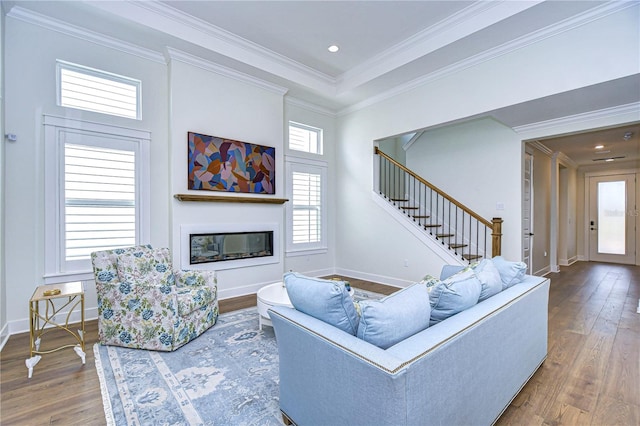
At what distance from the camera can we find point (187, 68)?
4.13 meters

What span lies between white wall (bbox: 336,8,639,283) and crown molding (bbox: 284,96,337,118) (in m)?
0.30

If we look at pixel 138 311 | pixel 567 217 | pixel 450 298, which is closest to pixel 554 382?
pixel 450 298

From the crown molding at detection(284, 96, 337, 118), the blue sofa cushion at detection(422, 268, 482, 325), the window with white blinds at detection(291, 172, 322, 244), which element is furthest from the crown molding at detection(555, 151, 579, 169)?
the blue sofa cushion at detection(422, 268, 482, 325)

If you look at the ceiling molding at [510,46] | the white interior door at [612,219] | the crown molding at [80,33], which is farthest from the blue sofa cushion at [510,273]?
the white interior door at [612,219]

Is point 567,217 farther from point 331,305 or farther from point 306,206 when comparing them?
point 331,305

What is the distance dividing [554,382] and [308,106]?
519 cm

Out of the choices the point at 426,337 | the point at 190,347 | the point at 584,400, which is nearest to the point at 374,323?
the point at 426,337

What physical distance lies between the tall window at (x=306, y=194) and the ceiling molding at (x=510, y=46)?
1.42 meters

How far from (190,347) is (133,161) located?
249cm

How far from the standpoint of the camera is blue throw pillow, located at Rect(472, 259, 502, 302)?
2021mm

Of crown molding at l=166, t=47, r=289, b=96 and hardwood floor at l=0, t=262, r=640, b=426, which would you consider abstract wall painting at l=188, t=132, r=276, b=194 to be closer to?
crown molding at l=166, t=47, r=289, b=96

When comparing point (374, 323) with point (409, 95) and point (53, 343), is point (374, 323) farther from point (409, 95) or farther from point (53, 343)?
point (409, 95)

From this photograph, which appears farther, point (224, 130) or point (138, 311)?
point (224, 130)

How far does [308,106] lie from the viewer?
575cm
